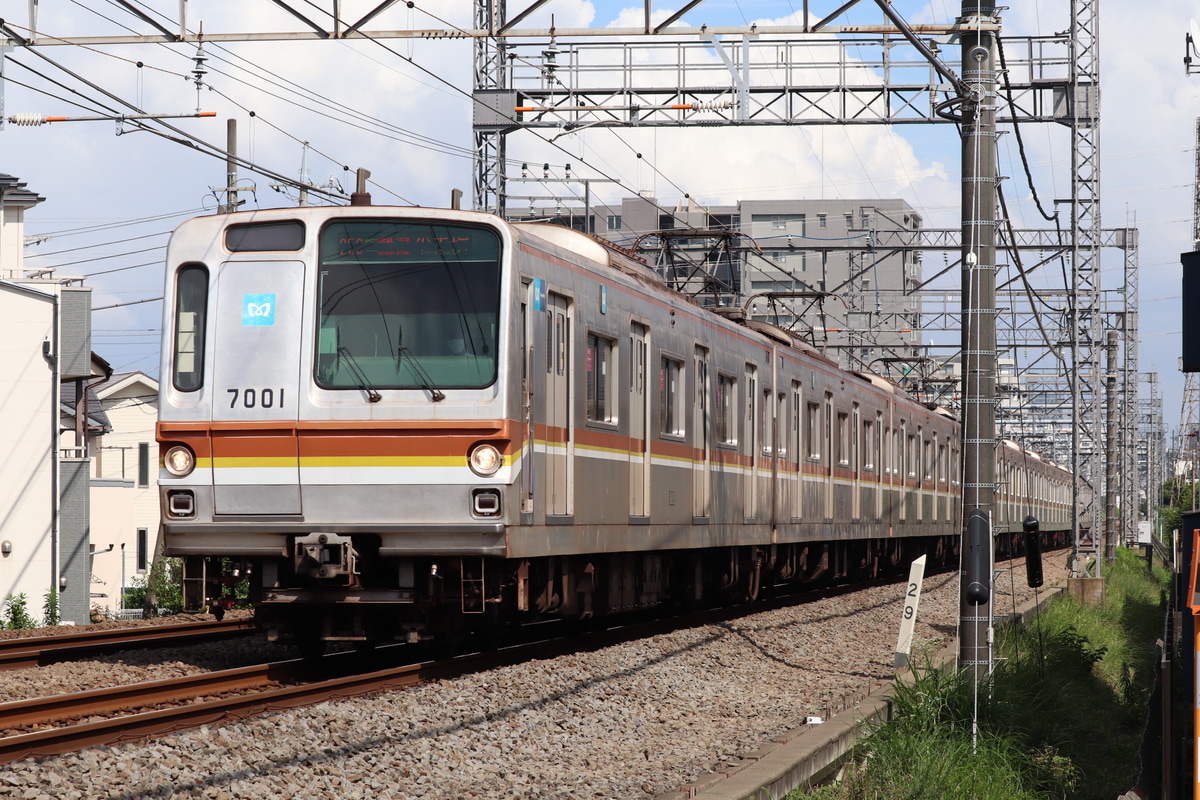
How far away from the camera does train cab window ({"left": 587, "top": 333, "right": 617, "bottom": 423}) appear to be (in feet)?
34.6

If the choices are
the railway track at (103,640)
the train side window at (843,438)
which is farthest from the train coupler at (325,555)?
the train side window at (843,438)

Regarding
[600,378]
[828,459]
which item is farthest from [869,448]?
[600,378]

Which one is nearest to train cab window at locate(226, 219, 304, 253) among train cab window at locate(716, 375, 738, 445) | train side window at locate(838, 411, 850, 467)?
train cab window at locate(716, 375, 738, 445)

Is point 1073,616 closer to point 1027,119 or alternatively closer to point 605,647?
point 1027,119

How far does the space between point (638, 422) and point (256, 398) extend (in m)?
3.57

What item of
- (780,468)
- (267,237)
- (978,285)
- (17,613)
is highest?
(267,237)

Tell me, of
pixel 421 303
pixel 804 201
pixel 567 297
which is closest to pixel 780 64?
pixel 567 297

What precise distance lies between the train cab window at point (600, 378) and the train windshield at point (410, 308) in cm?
175

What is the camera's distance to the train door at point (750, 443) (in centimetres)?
1494

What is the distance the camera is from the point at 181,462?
8.99 meters

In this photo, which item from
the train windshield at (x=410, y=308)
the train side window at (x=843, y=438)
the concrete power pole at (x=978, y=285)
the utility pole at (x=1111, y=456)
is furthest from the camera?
the utility pole at (x=1111, y=456)

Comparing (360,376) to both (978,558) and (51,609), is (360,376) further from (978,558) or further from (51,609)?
(51,609)

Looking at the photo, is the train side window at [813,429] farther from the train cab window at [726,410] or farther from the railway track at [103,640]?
the railway track at [103,640]

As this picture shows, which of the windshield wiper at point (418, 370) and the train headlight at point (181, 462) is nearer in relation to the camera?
the windshield wiper at point (418, 370)
